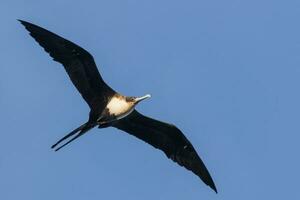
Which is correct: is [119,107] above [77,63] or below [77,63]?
below

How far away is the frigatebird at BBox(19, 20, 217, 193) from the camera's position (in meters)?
25.9

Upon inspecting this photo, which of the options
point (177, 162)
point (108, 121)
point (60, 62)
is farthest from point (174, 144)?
point (60, 62)

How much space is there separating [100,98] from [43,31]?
2.34 m

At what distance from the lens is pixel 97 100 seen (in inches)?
1035

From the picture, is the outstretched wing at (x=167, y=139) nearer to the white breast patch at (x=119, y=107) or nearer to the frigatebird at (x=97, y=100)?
the frigatebird at (x=97, y=100)

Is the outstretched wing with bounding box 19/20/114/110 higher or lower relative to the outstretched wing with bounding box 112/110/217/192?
higher

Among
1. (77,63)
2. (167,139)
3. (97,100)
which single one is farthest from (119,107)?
(167,139)

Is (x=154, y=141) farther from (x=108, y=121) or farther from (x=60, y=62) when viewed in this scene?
(x=60, y=62)

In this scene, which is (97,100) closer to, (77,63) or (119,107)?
(119,107)

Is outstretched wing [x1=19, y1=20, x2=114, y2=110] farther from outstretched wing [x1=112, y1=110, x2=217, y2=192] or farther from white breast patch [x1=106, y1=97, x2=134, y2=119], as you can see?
outstretched wing [x1=112, y1=110, x2=217, y2=192]

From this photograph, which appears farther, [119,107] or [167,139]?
[167,139]

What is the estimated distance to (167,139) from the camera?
27.3 m

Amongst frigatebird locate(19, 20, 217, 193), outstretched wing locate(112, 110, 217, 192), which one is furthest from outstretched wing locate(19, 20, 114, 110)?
outstretched wing locate(112, 110, 217, 192)

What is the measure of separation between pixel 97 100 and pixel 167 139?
2.41 metres
